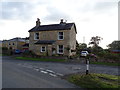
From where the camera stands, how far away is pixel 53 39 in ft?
98.2

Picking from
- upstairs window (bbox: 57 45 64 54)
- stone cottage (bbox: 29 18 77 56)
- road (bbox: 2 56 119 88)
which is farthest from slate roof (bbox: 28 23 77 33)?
road (bbox: 2 56 119 88)

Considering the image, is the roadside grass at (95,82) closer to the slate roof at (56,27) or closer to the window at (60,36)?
the slate roof at (56,27)

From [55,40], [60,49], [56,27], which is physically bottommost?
[60,49]

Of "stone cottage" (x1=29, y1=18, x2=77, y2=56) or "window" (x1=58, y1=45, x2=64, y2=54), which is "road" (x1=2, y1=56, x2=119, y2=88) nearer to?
"stone cottage" (x1=29, y1=18, x2=77, y2=56)

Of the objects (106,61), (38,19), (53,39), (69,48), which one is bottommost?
(106,61)

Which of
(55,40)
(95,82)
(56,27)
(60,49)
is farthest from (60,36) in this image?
(95,82)

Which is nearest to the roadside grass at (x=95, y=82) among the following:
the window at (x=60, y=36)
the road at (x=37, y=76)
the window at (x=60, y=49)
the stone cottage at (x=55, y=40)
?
the road at (x=37, y=76)

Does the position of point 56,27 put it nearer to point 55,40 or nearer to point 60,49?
point 55,40

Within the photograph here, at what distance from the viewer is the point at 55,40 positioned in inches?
1165

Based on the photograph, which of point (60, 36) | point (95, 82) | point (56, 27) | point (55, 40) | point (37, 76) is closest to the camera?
point (95, 82)

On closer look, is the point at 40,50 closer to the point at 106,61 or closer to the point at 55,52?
the point at 55,52

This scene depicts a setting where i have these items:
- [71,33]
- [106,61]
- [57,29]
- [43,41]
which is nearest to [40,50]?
[43,41]

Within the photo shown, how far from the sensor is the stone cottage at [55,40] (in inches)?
1112

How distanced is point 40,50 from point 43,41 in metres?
2.26
